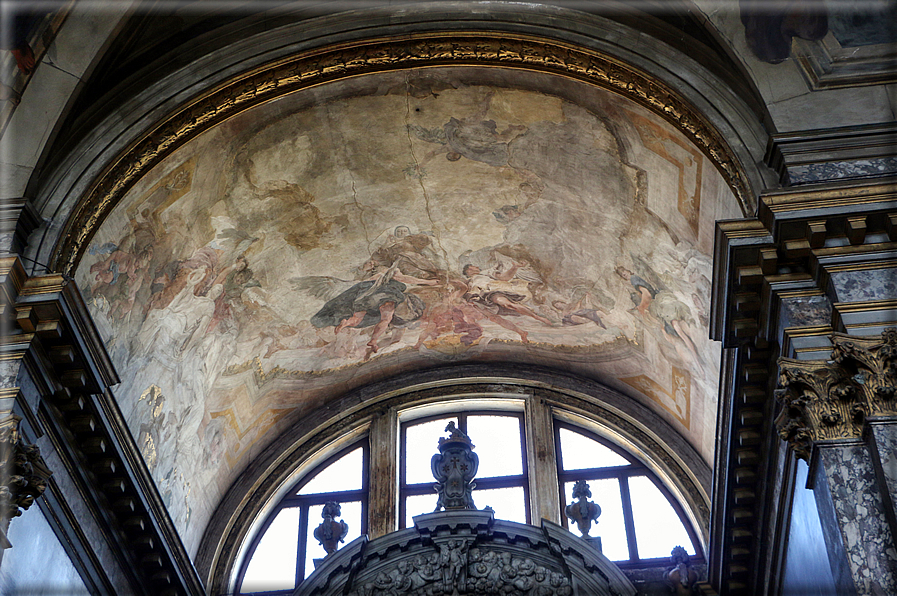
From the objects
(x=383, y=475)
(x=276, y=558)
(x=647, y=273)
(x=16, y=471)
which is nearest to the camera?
(x=16, y=471)

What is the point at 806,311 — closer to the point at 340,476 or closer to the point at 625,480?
the point at 625,480

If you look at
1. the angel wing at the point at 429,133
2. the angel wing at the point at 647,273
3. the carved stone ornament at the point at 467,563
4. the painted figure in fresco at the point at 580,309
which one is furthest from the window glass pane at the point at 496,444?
the angel wing at the point at 429,133

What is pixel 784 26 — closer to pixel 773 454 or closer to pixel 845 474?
pixel 773 454

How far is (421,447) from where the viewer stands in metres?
13.7

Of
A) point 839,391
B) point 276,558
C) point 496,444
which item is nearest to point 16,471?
point 276,558

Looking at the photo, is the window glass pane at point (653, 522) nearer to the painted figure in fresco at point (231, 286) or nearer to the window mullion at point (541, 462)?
the window mullion at point (541, 462)

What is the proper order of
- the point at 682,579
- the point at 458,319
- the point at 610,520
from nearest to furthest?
the point at 682,579 → the point at 610,520 → the point at 458,319

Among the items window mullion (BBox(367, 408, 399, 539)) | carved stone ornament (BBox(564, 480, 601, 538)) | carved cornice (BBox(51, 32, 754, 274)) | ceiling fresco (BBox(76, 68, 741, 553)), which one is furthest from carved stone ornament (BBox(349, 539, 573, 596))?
carved cornice (BBox(51, 32, 754, 274))

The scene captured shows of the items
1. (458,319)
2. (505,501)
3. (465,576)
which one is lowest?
(465,576)

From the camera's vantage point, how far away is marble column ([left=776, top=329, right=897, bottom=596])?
6.03m

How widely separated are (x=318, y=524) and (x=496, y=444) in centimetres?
276

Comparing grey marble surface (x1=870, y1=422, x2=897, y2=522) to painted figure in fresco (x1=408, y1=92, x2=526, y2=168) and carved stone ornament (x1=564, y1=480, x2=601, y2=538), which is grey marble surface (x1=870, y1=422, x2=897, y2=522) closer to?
carved stone ornament (x1=564, y1=480, x2=601, y2=538)

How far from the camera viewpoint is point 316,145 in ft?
35.3

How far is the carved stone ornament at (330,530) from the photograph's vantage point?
432 inches
